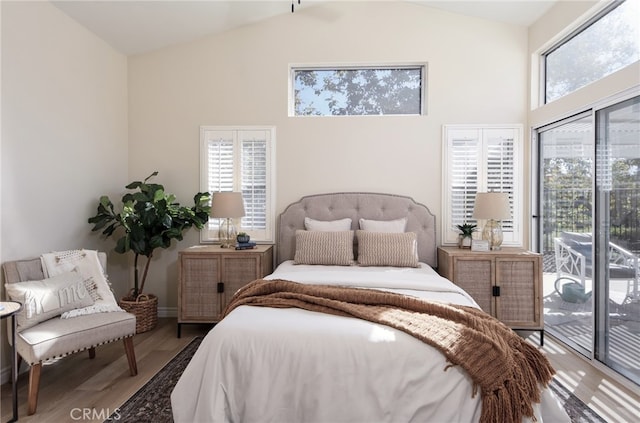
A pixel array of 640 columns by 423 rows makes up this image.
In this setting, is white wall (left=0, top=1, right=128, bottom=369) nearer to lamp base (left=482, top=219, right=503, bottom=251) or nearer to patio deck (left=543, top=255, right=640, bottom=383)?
lamp base (left=482, top=219, right=503, bottom=251)

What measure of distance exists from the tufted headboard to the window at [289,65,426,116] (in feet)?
3.08

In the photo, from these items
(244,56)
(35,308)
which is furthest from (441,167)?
(35,308)

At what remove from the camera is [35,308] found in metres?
2.32

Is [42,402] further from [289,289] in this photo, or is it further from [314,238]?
[314,238]

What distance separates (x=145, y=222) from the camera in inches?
136

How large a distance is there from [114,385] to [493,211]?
3.33 metres

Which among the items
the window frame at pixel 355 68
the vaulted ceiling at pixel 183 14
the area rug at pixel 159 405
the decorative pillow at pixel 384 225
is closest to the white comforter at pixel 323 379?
the area rug at pixel 159 405

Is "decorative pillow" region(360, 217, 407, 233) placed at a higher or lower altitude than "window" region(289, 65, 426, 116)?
lower

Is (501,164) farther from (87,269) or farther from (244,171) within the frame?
(87,269)

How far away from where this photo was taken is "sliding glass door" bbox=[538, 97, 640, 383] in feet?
8.25

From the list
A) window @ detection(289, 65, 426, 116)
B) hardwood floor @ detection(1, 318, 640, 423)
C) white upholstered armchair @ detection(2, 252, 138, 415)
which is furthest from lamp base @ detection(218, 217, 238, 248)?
Result: window @ detection(289, 65, 426, 116)

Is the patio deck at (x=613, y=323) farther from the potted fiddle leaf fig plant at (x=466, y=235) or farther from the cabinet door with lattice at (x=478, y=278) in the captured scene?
the potted fiddle leaf fig plant at (x=466, y=235)

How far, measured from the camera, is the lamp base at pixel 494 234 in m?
3.52

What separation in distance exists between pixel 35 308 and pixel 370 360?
210 cm
